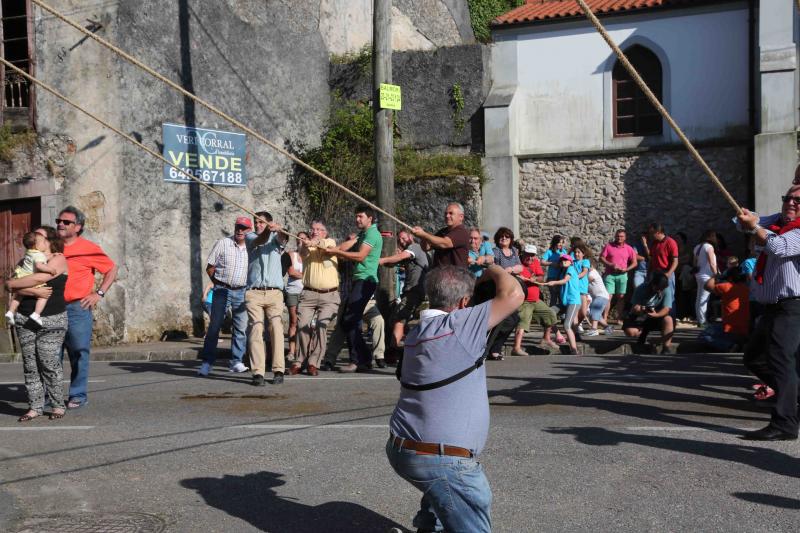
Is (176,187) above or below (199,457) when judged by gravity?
above

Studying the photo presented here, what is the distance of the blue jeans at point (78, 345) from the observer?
8.87m

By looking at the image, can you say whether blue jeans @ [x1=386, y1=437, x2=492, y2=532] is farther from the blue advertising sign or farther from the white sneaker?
the blue advertising sign

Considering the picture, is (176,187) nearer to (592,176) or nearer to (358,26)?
(358,26)

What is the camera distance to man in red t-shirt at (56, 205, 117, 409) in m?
8.87

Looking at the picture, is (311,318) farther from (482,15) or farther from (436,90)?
(482,15)

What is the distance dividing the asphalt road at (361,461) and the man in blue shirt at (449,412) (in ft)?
3.19

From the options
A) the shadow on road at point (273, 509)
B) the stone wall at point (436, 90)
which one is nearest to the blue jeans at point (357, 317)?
the shadow on road at point (273, 509)

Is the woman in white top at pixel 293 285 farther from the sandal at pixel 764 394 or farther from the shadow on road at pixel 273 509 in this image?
the shadow on road at pixel 273 509

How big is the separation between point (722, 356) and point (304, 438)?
22.1 feet

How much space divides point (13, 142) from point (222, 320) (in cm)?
686

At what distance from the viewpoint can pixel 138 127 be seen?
16.2 meters

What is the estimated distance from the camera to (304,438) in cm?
727

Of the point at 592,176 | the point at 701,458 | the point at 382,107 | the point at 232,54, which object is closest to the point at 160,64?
the point at 232,54

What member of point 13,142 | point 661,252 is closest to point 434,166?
point 661,252
